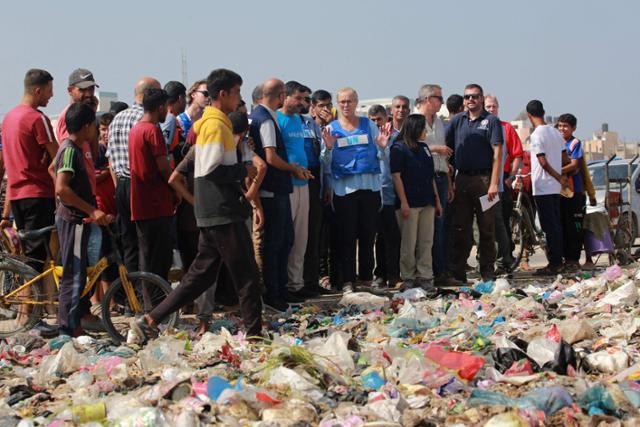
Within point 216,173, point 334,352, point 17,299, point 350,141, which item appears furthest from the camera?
point 350,141

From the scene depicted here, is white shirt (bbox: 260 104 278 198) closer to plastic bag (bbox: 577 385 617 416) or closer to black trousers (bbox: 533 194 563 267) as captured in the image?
black trousers (bbox: 533 194 563 267)

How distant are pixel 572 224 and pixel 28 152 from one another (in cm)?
722

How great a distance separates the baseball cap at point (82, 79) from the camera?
907 cm

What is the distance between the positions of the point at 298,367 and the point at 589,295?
15.3ft

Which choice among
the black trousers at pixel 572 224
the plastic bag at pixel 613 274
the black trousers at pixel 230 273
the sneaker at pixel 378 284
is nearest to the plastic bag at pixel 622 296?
the plastic bag at pixel 613 274

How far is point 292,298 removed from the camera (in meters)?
10.3

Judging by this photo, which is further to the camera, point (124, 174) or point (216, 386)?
point (124, 174)

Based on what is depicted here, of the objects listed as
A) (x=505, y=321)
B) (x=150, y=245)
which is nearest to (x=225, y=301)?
(x=150, y=245)

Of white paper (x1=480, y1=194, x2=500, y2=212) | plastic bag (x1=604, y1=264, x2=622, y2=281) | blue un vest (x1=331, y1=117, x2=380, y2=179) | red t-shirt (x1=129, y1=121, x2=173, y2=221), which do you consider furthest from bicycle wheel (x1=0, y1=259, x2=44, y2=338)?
plastic bag (x1=604, y1=264, x2=622, y2=281)

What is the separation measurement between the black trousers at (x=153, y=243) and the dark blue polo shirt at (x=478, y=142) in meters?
4.13

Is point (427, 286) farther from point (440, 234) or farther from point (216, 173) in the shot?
point (216, 173)

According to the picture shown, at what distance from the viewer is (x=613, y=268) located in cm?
1058

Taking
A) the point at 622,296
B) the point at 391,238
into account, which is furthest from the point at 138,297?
the point at 622,296

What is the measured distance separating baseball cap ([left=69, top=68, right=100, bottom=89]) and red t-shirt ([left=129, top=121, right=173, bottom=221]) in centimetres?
72
